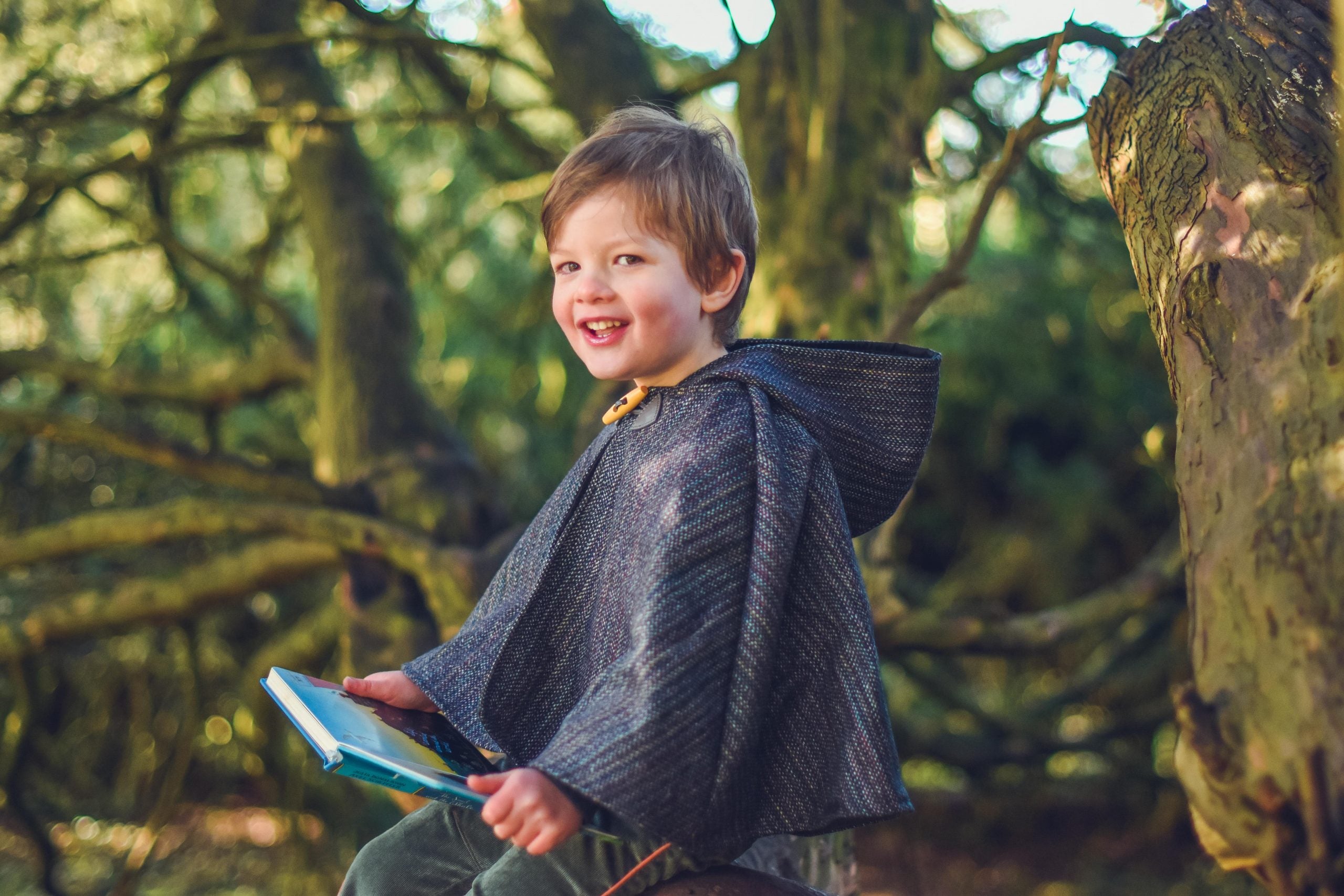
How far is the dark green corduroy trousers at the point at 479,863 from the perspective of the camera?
1.51 metres

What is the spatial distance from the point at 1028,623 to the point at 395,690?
207 centimetres

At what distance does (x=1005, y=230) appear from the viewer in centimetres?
787

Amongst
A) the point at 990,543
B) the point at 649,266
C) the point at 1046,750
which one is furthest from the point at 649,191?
the point at 990,543

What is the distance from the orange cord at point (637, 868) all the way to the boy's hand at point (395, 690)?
1.56ft

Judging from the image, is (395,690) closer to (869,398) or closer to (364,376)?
(869,398)

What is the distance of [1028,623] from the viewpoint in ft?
10.7

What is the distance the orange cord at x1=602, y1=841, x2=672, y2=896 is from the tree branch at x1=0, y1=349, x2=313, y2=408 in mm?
2980

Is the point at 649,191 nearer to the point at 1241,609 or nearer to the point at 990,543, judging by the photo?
the point at 1241,609

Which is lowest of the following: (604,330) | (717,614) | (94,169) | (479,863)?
(479,863)

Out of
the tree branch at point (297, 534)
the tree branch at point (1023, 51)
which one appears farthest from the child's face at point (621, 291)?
the tree branch at point (297, 534)

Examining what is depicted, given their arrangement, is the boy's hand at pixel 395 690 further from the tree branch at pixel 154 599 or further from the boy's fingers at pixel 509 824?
the tree branch at pixel 154 599

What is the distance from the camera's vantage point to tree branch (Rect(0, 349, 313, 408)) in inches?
158

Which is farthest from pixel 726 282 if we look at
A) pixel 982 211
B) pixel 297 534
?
pixel 297 534

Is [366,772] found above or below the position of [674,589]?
below
